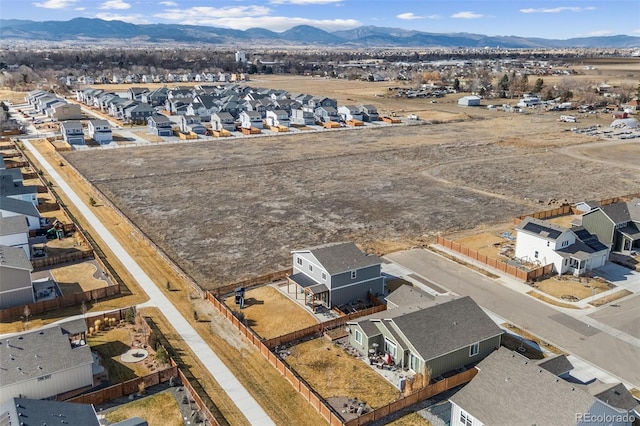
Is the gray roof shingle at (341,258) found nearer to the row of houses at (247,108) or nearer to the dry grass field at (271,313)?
the dry grass field at (271,313)

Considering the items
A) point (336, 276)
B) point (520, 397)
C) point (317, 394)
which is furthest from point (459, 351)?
point (336, 276)

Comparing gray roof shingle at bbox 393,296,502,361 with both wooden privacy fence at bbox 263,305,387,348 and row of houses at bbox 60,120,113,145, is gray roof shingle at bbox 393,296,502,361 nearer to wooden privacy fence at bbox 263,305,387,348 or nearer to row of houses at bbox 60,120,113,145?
wooden privacy fence at bbox 263,305,387,348

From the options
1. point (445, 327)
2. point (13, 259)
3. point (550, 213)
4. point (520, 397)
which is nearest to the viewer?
point (520, 397)

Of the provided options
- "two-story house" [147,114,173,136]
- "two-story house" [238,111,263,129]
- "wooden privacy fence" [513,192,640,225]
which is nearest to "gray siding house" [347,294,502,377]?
"wooden privacy fence" [513,192,640,225]

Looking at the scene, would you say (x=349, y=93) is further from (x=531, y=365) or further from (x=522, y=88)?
(x=531, y=365)

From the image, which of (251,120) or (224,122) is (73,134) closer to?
(224,122)

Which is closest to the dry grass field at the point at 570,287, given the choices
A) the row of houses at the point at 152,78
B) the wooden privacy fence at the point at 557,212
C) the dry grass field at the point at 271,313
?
the wooden privacy fence at the point at 557,212
